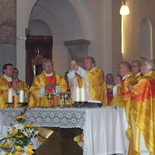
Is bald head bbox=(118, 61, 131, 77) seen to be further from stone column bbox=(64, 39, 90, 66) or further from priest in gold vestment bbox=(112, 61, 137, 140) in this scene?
stone column bbox=(64, 39, 90, 66)

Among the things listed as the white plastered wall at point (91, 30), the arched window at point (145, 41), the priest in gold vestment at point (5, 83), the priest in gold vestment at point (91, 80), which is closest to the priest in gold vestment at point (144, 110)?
the priest in gold vestment at point (91, 80)

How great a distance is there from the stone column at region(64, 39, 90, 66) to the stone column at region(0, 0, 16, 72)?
3.41m

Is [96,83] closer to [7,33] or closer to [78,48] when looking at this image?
[7,33]

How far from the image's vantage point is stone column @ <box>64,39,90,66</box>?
11297 mm

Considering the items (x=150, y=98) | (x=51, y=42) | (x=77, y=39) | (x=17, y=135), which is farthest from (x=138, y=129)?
(x=51, y=42)

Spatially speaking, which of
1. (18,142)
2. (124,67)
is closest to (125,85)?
(124,67)

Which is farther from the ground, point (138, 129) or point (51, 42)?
point (51, 42)

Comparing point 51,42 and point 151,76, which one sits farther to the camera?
point 51,42

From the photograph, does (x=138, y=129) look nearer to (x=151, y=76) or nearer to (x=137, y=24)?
(x=151, y=76)

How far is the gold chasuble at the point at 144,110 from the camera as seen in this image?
5.71 metres

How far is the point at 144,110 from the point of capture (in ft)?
18.9

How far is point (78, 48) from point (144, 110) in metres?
5.79

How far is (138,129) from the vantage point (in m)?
5.78

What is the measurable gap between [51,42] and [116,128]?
7007 millimetres
